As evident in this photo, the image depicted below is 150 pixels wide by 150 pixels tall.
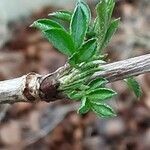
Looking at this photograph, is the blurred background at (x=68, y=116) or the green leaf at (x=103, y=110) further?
the blurred background at (x=68, y=116)

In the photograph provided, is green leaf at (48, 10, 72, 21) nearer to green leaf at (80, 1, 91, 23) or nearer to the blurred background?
green leaf at (80, 1, 91, 23)

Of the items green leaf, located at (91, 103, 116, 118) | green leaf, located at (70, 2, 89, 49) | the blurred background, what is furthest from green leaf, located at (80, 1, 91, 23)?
the blurred background

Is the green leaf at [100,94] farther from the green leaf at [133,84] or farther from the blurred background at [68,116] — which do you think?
the blurred background at [68,116]

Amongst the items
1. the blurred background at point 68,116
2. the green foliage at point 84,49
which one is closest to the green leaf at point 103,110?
the green foliage at point 84,49

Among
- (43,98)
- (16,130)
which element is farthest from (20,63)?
(43,98)

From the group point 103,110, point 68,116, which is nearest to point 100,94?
point 103,110

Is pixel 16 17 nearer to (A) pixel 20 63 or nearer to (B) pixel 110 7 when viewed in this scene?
(A) pixel 20 63
